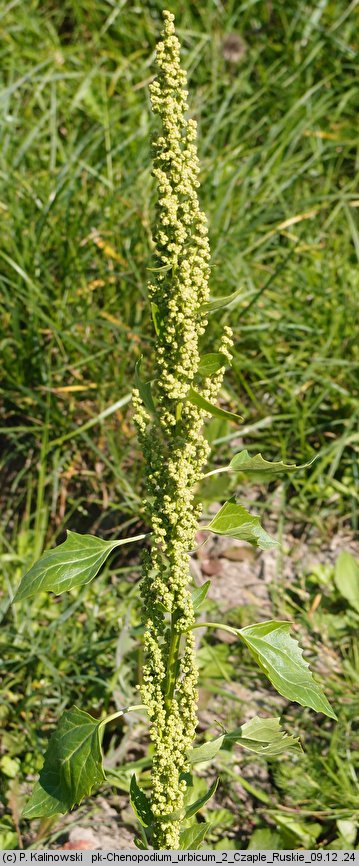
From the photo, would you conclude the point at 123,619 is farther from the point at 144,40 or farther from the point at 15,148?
the point at 144,40

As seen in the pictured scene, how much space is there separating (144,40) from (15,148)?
49.0 inches

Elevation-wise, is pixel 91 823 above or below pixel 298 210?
below

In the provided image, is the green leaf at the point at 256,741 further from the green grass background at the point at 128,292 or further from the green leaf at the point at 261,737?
the green grass background at the point at 128,292

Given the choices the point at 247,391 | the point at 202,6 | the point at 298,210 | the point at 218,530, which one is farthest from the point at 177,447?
the point at 202,6

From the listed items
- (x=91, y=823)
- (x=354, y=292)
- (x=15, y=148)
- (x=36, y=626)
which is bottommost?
(x=91, y=823)

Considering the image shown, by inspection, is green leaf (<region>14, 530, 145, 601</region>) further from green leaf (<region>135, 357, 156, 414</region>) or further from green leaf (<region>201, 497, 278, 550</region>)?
green leaf (<region>135, 357, 156, 414</region>)

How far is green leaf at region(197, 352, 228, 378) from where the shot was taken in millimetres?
1894

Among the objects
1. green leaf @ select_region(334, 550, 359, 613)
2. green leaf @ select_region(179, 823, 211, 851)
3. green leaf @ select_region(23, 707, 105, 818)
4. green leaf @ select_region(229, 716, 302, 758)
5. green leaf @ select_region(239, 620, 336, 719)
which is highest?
green leaf @ select_region(239, 620, 336, 719)

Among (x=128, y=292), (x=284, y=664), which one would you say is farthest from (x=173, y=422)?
(x=128, y=292)

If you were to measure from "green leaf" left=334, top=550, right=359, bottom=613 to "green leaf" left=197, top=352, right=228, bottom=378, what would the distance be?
169 centimetres

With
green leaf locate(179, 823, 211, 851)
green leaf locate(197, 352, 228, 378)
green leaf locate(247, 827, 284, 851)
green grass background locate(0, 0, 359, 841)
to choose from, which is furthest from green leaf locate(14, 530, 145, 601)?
green leaf locate(247, 827, 284, 851)

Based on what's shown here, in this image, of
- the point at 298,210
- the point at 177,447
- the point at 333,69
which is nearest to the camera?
the point at 177,447

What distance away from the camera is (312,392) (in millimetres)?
3949

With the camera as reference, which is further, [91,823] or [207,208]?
[207,208]
